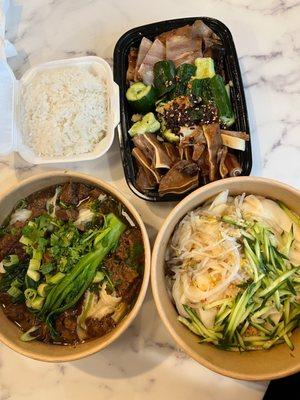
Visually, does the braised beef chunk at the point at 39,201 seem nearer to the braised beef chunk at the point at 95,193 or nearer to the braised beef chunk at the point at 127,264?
the braised beef chunk at the point at 95,193

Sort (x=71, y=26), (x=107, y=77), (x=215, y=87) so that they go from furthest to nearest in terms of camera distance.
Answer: (x=71, y=26) → (x=107, y=77) → (x=215, y=87)

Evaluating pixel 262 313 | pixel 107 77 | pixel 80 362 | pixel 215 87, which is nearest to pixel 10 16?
pixel 107 77

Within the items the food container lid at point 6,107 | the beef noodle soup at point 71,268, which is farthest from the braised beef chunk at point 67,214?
the food container lid at point 6,107

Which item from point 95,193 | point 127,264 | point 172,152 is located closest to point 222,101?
point 172,152

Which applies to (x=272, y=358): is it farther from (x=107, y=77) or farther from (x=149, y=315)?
(x=107, y=77)

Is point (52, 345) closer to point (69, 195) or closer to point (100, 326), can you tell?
point (100, 326)

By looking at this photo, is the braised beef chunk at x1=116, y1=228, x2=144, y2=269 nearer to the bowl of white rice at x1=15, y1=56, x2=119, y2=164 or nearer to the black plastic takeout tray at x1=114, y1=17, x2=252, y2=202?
the black plastic takeout tray at x1=114, y1=17, x2=252, y2=202
